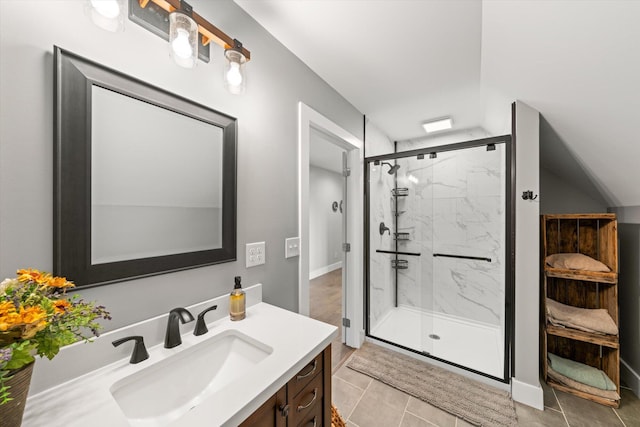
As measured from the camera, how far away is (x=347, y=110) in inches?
89.4

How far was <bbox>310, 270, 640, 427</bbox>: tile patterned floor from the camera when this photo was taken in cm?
152

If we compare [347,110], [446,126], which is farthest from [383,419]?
[446,126]

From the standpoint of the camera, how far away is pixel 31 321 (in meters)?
0.44

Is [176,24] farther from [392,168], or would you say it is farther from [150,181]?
[392,168]

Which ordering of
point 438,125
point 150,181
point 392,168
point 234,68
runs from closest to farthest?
point 150,181 < point 234,68 < point 392,168 < point 438,125

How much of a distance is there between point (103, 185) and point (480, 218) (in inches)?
108

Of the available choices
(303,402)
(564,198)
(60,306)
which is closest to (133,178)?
(60,306)

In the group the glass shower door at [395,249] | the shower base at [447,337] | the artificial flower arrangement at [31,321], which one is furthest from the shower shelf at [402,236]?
the artificial flower arrangement at [31,321]

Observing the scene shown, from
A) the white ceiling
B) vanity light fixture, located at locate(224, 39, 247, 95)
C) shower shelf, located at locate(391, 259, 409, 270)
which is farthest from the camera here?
shower shelf, located at locate(391, 259, 409, 270)

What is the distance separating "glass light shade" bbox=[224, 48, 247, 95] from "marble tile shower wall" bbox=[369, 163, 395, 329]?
171 centimetres

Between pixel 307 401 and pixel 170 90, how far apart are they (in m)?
1.35

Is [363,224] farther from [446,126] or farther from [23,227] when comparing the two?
[23,227]

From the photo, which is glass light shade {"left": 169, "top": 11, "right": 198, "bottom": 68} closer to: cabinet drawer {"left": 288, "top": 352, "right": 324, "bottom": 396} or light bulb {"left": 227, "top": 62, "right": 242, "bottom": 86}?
light bulb {"left": 227, "top": 62, "right": 242, "bottom": 86}

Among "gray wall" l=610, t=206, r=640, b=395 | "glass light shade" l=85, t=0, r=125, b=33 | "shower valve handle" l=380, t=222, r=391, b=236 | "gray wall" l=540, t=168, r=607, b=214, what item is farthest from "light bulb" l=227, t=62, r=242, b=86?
"gray wall" l=540, t=168, r=607, b=214
